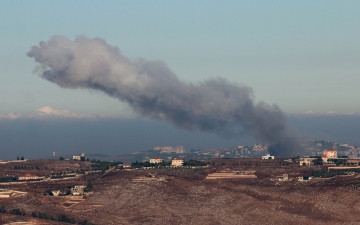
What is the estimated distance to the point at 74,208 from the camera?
194 metres

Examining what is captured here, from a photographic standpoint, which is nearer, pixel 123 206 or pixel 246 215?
pixel 246 215

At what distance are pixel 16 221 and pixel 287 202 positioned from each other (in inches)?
2626

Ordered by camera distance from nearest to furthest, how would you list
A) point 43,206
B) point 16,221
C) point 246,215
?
point 16,221 < point 246,215 < point 43,206

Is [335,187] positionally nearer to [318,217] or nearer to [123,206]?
[318,217]

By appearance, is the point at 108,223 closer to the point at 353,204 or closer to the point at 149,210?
the point at 149,210

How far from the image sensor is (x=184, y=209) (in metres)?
194

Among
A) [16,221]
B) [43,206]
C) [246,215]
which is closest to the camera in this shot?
[16,221]

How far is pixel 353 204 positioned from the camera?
18150 cm

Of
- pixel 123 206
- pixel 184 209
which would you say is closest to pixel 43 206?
pixel 123 206

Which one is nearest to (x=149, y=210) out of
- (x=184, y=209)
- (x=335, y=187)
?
(x=184, y=209)

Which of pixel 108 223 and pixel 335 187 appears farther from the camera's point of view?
pixel 335 187

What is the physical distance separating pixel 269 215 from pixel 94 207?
45.3 meters

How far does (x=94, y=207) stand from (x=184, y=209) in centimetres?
2288

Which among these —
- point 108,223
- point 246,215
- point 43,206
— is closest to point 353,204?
point 246,215
